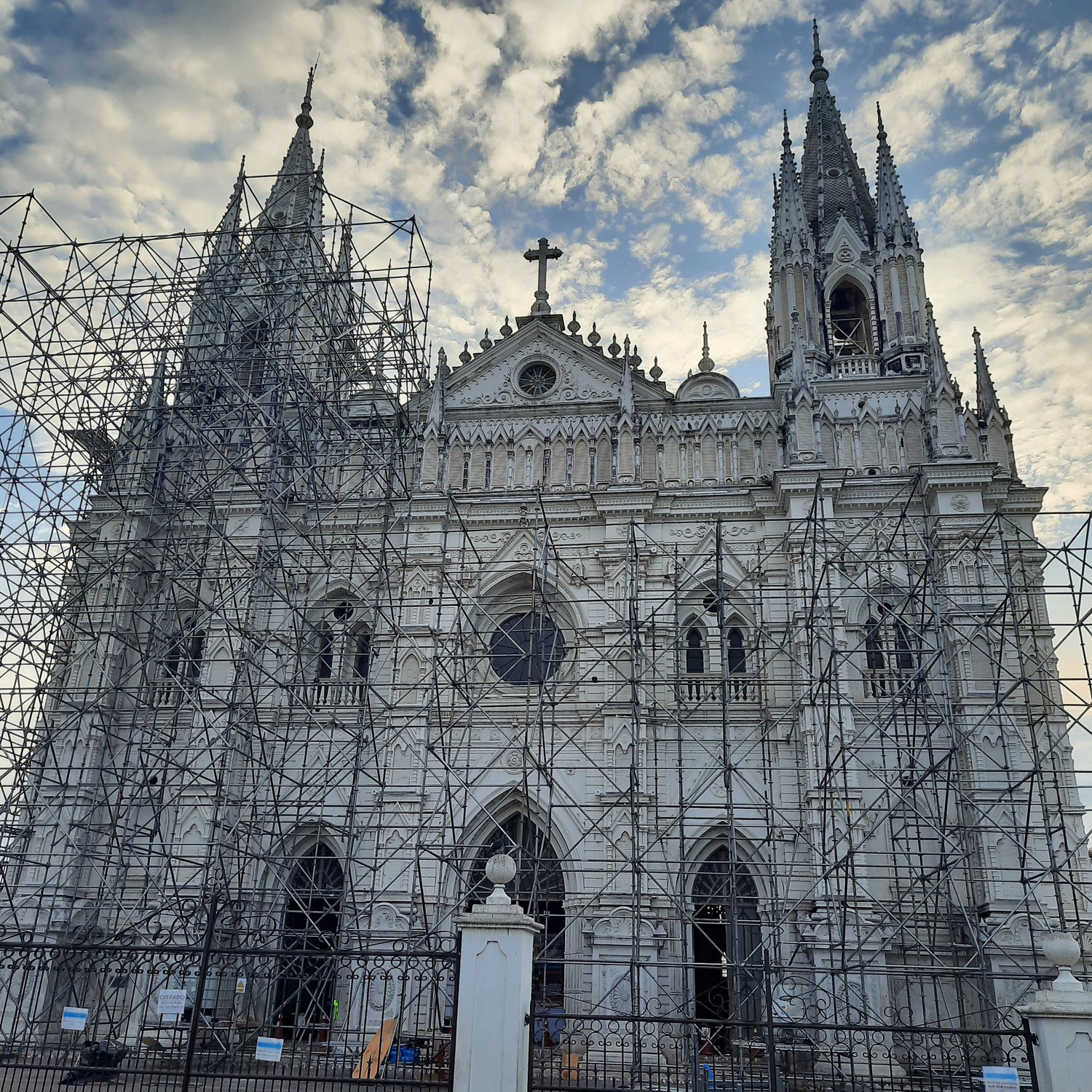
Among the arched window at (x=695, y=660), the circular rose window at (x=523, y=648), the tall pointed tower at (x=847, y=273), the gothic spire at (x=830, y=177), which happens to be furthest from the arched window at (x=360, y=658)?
the gothic spire at (x=830, y=177)

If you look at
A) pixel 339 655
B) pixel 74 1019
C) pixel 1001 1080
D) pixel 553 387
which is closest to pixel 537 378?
pixel 553 387

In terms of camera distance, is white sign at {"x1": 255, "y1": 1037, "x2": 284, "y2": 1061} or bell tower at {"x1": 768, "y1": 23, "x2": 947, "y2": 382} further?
bell tower at {"x1": 768, "y1": 23, "x2": 947, "y2": 382}

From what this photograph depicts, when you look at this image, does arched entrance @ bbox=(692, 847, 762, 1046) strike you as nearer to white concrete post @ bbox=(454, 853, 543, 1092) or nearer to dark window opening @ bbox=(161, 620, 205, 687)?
white concrete post @ bbox=(454, 853, 543, 1092)

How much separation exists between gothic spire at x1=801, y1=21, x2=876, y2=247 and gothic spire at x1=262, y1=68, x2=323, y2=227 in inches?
494

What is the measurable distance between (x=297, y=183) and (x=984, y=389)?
17.6m

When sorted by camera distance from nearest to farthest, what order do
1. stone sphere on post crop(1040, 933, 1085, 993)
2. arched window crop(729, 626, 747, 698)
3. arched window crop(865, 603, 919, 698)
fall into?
stone sphere on post crop(1040, 933, 1085, 993) < arched window crop(865, 603, 919, 698) < arched window crop(729, 626, 747, 698)

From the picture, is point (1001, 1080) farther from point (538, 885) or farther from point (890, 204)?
point (890, 204)

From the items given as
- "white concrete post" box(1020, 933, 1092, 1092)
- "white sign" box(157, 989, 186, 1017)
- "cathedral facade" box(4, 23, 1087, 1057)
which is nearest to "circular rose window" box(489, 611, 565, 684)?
"cathedral facade" box(4, 23, 1087, 1057)

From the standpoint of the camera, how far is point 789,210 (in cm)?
2455

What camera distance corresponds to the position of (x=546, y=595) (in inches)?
818

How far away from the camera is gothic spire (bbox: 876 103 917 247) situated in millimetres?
23516

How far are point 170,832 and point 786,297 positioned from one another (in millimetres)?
17417

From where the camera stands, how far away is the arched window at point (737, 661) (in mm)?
19312

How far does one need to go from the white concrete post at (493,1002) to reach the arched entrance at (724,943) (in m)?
8.35
